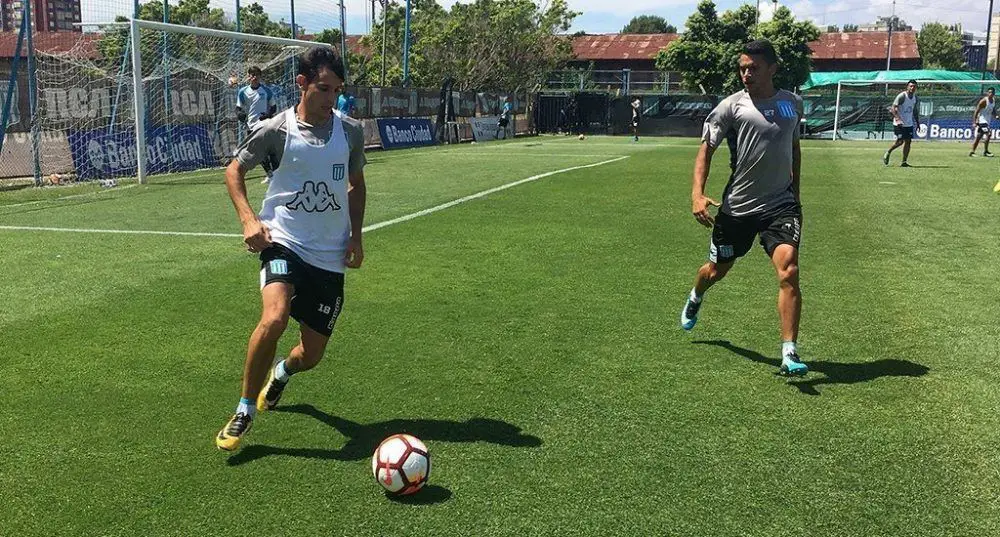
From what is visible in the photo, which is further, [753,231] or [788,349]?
[753,231]

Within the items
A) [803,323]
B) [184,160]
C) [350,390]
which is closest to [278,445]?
[350,390]

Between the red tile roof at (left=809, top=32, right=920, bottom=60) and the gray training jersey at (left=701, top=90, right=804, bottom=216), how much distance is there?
73.8 meters

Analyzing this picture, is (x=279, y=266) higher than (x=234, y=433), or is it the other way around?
(x=279, y=266)

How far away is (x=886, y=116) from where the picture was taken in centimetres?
3659

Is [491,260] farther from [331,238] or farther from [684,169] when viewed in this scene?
[684,169]

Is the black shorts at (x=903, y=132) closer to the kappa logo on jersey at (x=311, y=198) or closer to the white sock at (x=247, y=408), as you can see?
the kappa logo on jersey at (x=311, y=198)

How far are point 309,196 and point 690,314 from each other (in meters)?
3.14

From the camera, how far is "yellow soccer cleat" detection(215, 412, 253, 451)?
425 centimetres

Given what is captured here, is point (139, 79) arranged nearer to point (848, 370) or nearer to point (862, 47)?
point (848, 370)

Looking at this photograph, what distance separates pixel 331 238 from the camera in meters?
4.51

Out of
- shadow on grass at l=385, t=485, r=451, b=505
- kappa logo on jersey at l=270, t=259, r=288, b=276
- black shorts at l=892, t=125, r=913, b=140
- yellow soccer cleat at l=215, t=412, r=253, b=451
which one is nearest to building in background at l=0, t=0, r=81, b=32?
kappa logo on jersey at l=270, t=259, r=288, b=276

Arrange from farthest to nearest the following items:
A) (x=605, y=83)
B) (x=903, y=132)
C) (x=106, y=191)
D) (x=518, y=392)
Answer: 1. (x=605, y=83)
2. (x=903, y=132)
3. (x=106, y=191)
4. (x=518, y=392)

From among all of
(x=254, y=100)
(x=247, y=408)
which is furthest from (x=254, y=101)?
(x=247, y=408)

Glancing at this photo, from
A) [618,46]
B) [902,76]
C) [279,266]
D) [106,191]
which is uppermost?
[618,46]
